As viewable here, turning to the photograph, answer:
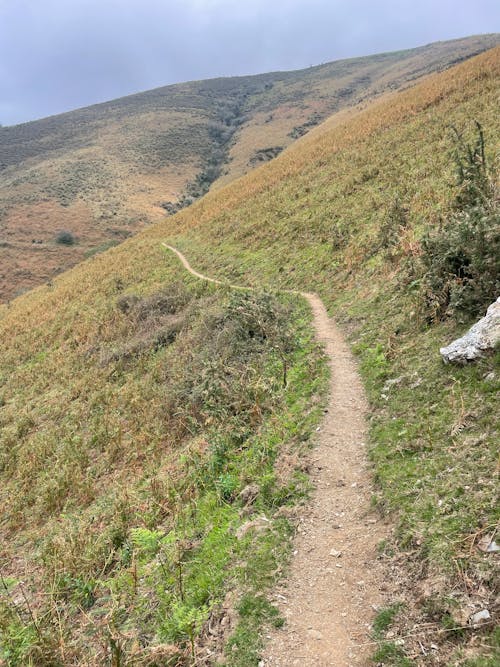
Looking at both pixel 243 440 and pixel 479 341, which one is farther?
pixel 243 440

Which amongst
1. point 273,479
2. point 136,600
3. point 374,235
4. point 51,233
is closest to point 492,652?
point 273,479

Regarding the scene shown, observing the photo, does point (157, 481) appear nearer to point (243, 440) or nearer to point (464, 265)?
point (243, 440)

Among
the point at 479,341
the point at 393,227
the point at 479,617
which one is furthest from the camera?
the point at 393,227

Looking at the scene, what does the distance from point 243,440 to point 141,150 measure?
93190 millimetres

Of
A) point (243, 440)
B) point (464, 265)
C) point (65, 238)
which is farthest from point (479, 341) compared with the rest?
point (65, 238)

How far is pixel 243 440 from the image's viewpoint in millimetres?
8477

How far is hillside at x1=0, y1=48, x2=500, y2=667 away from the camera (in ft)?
14.4

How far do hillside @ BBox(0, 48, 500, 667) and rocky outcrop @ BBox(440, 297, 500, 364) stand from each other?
194 millimetres

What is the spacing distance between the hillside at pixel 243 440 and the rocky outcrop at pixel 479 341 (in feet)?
0.64

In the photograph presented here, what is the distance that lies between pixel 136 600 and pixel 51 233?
200 feet

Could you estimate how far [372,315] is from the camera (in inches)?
444

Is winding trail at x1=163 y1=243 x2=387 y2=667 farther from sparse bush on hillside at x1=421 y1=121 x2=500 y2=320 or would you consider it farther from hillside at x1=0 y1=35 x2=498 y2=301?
hillside at x1=0 y1=35 x2=498 y2=301

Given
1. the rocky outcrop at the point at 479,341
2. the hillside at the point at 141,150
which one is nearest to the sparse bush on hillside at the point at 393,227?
the rocky outcrop at the point at 479,341

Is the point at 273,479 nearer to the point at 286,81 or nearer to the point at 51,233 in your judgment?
the point at 51,233
